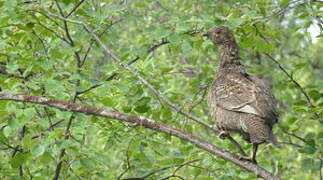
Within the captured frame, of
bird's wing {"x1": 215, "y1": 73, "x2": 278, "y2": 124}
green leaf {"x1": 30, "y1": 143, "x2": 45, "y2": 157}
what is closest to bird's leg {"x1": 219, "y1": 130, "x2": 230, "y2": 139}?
bird's wing {"x1": 215, "y1": 73, "x2": 278, "y2": 124}

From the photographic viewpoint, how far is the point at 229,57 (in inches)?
191

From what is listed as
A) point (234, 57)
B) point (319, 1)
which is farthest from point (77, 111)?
point (319, 1)

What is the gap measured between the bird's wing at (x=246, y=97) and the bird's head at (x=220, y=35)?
2.22 feet

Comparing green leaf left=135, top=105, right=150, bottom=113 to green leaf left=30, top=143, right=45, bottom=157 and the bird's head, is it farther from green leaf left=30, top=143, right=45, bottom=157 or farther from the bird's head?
the bird's head

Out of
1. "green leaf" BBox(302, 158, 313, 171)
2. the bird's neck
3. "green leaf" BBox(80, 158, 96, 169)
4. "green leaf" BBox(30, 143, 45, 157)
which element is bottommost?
"green leaf" BBox(302, 158, 313, 171)

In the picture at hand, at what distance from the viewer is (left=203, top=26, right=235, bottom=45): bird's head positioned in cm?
487

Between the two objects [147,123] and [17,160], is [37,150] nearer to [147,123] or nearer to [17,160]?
[17,160]

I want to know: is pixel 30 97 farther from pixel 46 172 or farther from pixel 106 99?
pixel 46 172

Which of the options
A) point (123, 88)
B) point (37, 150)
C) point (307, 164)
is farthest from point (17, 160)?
point (307, 164)

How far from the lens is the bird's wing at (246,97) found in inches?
153

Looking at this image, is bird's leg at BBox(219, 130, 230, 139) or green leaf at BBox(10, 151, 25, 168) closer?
green leaf at BBox(10, 151, 25, 168)

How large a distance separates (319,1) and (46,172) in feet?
13.1

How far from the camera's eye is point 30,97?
3.17 m

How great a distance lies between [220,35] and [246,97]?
120cm
